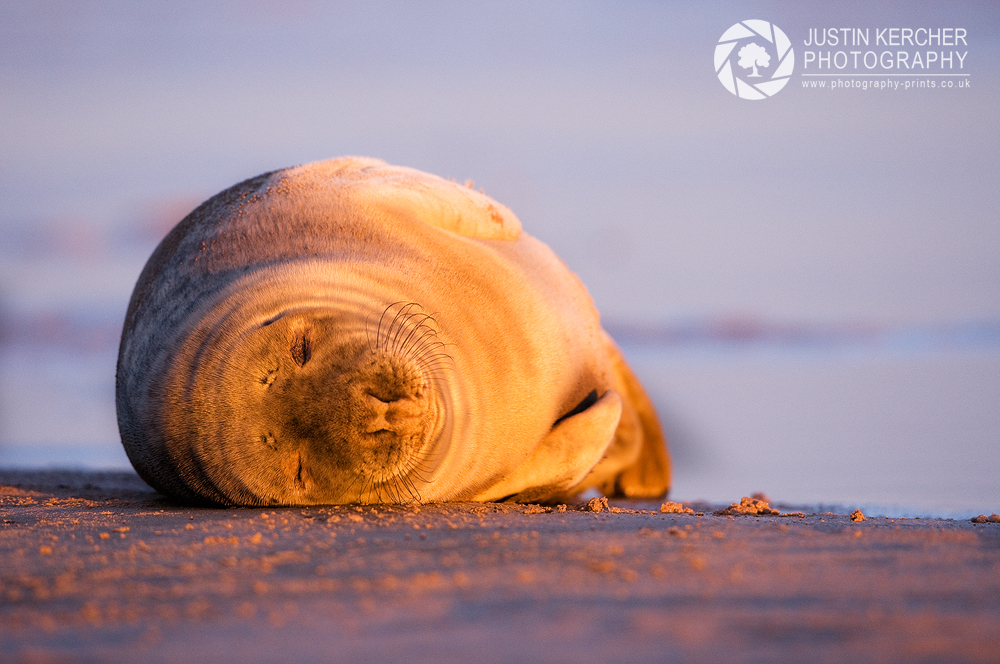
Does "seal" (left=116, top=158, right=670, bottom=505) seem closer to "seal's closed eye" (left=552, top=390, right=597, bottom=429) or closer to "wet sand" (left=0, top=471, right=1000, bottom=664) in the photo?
"seal's closed eye" (left=552, top=390, right=597, bottom=429)

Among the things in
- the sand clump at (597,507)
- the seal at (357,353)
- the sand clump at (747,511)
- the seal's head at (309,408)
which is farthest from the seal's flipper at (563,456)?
the sand clump at (747,511)

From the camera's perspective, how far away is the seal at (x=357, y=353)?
13.7ft

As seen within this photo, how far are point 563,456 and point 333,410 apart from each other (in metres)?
1.53

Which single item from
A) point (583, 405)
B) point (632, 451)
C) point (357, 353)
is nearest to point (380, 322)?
point (357, 353)

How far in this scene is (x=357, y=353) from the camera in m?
4.12

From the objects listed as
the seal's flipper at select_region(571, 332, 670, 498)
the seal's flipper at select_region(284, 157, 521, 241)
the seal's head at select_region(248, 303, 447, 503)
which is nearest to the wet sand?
the seal's head at select_region(248, 303, 447, 503)

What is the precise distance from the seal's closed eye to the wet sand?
4.55 ft

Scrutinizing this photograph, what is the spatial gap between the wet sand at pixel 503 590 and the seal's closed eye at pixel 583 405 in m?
1.39

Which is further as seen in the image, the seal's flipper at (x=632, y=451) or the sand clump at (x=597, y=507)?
the seal's flipper at (x=632, y=451)

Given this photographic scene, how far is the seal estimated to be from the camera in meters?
4.17

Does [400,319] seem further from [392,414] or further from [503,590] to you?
[503,590]

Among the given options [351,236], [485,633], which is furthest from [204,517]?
[485,633]

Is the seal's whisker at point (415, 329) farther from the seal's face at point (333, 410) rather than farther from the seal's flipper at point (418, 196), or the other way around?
the seal's flipper at point (418, 196)

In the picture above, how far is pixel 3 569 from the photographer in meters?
3.06
